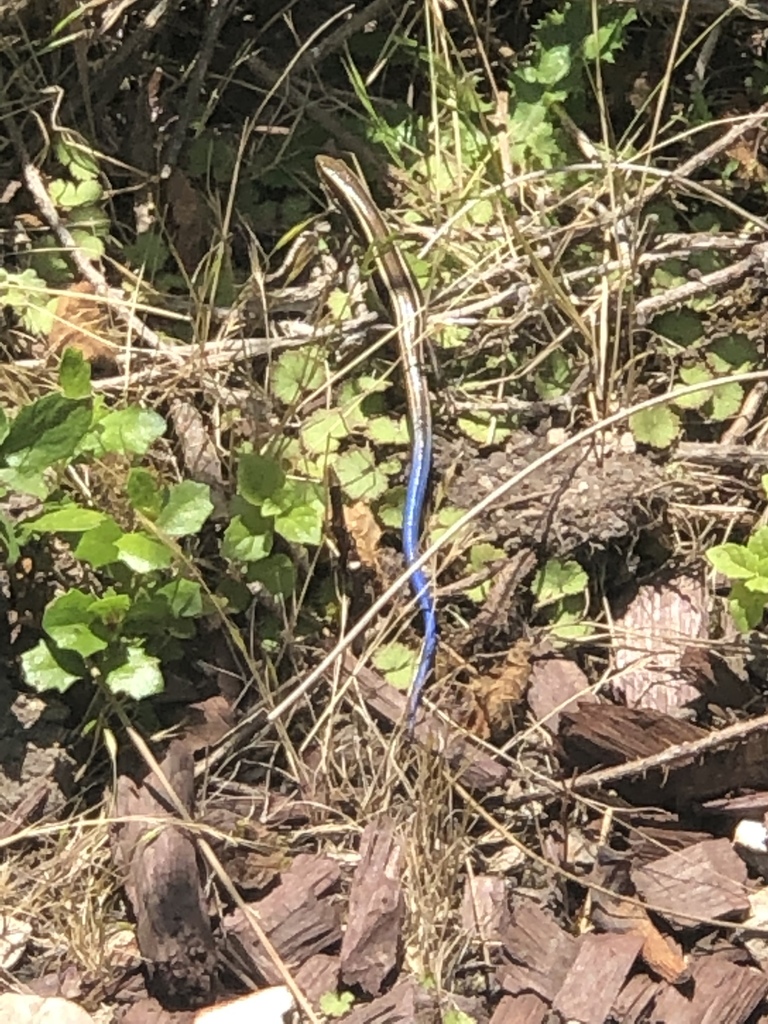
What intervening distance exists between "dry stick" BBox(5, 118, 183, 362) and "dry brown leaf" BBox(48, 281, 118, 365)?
0.08 ft

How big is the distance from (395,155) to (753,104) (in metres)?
0.65

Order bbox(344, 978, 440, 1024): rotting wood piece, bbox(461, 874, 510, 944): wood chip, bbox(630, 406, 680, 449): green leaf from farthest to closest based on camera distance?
bbox(630, 406, 680, 449): green leaf, bbox(461, 874, 510, 944): wood chip, bbox(344, 978, 440, 1024): rotting wood piece

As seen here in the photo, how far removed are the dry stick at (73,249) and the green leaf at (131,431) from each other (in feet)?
0.95

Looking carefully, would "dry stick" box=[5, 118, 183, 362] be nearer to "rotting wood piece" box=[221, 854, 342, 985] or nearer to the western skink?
the western skink

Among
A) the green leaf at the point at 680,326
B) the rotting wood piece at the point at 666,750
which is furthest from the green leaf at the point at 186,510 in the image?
the green leaf at the point at 680,326

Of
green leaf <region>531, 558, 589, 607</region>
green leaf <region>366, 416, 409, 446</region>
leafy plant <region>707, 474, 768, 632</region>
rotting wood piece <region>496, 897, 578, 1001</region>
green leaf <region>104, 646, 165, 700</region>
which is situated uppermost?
green leaf <region>366, 416, 409, 446</region>

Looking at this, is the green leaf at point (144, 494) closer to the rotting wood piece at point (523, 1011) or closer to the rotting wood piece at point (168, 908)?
the rotting wood piece at point (168, 908)

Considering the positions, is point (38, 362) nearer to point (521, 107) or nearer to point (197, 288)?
point (197, 288)

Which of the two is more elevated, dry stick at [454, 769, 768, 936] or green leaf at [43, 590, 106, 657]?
green leaf at [43, 590, 106, 657]

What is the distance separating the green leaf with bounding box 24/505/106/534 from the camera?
1.86m

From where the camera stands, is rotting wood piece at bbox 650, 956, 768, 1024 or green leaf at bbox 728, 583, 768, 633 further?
green leaf at bbox 728, 583, 768, 633

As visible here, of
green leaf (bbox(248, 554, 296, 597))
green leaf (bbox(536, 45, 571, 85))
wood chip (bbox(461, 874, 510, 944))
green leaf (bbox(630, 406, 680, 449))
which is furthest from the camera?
green leaf (bbox(536, 45, 571, 85))

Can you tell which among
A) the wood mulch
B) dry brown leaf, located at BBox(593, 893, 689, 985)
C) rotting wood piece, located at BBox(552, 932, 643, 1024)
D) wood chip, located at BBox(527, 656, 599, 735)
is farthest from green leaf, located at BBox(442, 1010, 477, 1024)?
wood chip, located at BBox(527, 656, 599, 735)

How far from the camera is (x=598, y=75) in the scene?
2.17 metres
